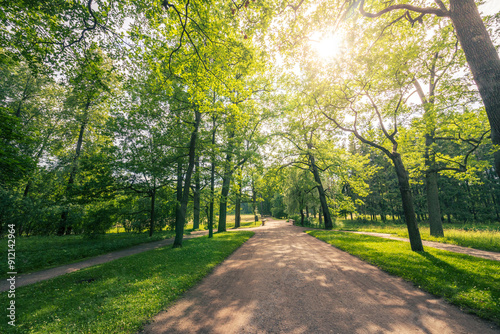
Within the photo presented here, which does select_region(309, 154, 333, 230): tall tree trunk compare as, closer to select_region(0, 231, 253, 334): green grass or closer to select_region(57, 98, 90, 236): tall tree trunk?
select_region(0, 231, 253, 334): green grass

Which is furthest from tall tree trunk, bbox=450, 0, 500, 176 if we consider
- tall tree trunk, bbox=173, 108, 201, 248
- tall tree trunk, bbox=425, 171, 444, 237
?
tall tree trunk, bbox=425, 171, 444, 237

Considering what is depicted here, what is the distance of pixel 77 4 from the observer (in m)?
5.82

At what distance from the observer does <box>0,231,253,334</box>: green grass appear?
339 centimetres

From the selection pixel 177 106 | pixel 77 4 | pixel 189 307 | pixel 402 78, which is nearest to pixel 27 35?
pixel 77 4

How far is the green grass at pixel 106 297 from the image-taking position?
11.1ft

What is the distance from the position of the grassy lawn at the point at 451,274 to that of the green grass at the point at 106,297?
6720 millimetres

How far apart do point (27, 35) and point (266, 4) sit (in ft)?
27.2

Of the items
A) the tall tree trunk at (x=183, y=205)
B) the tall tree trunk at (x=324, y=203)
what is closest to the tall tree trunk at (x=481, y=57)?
the tall tree trunk at (x=183, y=205)

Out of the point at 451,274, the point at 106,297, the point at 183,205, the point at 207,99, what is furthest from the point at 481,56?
the point at 183,205

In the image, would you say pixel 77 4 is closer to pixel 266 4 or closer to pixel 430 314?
pixel 266 4

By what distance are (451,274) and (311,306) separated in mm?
4940

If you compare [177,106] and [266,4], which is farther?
[177,106]

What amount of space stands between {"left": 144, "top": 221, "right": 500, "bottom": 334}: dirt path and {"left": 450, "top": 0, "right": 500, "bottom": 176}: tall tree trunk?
3.55m

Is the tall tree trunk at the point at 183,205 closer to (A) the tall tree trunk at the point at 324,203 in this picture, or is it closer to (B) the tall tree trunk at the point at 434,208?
(A) the tall tree trunk at the point at 324,203
